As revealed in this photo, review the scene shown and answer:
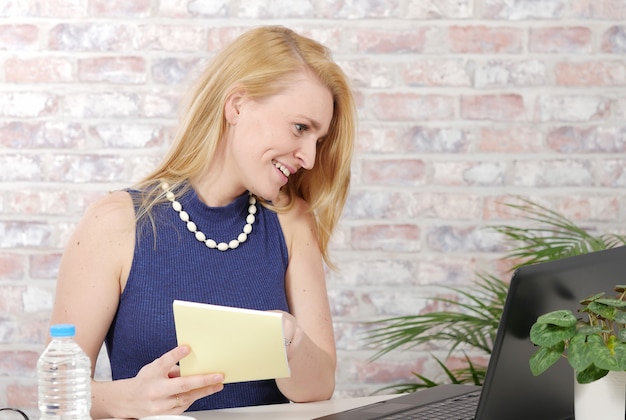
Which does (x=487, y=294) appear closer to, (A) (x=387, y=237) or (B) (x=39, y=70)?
(A) (x=387, y=237)

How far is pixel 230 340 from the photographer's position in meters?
1.31

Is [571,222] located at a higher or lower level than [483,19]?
lower

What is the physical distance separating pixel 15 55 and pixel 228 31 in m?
0.58

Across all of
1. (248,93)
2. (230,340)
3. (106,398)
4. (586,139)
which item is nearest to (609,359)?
(230,340)

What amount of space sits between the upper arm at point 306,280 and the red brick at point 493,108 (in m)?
0.80

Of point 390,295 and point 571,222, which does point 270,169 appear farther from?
point 571,222

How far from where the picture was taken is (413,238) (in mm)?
2541

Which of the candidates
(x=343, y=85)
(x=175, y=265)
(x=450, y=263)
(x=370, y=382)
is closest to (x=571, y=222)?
(x=450, y=263)

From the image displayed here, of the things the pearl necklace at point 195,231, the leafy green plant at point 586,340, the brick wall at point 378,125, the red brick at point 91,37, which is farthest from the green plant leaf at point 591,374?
the red brick at point 91,37

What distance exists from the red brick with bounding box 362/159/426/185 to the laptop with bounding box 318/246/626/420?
1.21 m

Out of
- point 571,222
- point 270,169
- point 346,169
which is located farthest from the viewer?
point 571,222

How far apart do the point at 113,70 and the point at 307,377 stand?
1.20m

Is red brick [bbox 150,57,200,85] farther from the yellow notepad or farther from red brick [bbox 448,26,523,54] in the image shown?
the yellow notepad

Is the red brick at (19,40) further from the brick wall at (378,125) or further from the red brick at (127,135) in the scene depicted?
the red brick at (127,135)
